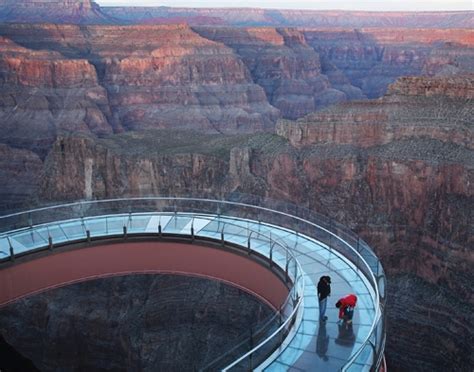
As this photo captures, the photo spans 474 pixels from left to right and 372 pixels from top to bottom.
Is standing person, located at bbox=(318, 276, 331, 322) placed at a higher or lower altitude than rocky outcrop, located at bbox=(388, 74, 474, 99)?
lower

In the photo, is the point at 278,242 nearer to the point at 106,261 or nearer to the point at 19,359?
the point at 106,261

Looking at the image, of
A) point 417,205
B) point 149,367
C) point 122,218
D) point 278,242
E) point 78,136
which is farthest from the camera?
point 78,136

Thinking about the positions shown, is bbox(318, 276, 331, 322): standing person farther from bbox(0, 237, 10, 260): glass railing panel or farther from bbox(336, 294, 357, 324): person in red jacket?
bbox(0, 237, 10, 260): glass railing panel

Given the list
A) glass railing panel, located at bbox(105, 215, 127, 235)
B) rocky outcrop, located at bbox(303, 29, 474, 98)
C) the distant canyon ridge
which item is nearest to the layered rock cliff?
the distant canyon ridge

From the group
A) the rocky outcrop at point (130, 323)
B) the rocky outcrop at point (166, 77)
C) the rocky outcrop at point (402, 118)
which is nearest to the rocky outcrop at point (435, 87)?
the rocky outcrop at point (402, 118)

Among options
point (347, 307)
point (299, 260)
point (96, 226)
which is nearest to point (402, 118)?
point (299, 260)

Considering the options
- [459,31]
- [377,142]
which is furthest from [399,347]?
[459,31]
